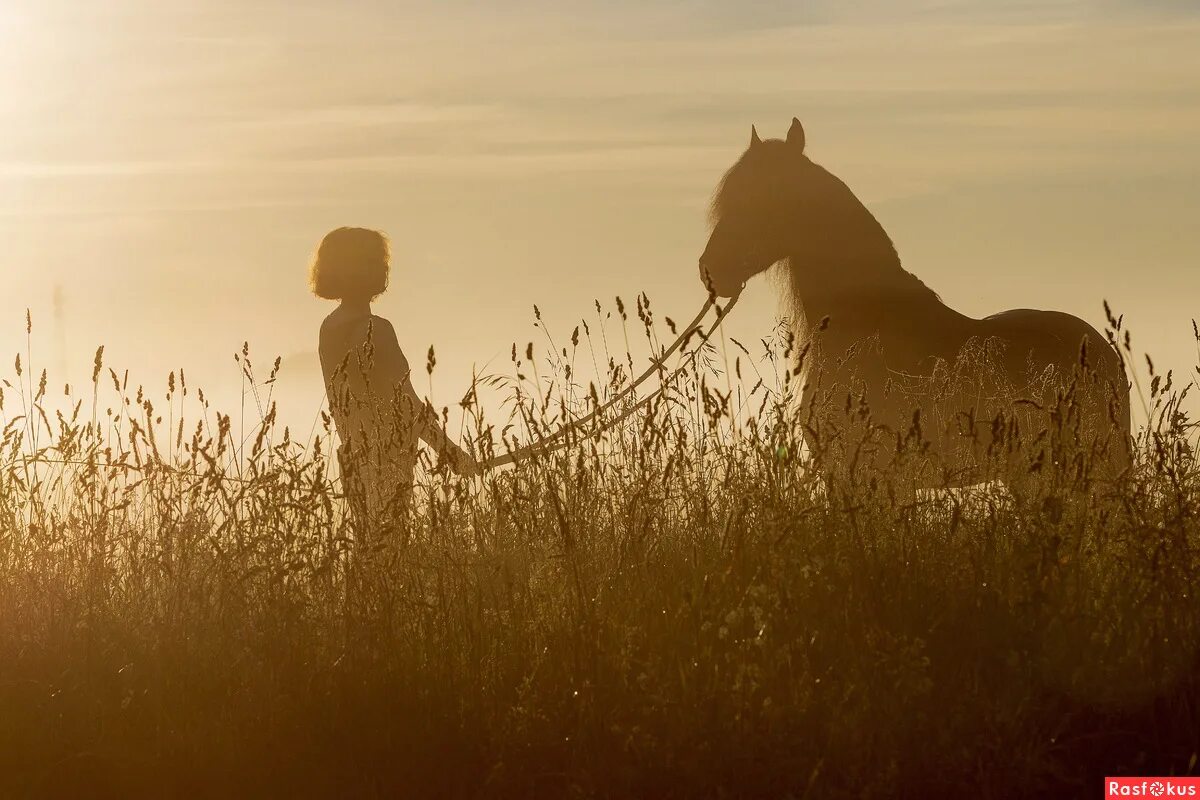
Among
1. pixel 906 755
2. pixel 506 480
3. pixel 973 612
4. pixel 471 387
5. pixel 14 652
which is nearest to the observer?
pixel 906 755

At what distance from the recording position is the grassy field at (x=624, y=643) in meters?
3.21

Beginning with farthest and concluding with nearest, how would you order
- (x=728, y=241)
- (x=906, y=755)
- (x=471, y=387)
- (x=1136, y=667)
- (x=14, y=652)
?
(x=728, y=241) → (x=471, y=387) → (x=14, y=652) → (x=1136, y=667) → (x=906, y=755)

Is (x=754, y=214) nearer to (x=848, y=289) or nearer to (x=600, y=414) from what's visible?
(x=848, y=289)

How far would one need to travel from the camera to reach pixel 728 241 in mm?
7801

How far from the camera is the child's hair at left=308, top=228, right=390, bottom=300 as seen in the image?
6.79 metres

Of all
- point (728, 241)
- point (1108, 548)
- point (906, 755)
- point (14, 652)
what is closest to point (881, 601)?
point (906, 755)

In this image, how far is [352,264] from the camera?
6.78 meters

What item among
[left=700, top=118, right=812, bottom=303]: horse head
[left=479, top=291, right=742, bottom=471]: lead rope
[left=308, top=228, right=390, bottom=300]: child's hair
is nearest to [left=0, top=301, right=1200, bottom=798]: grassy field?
[left=479, top=291, right=742, bottom=471]: lead rope

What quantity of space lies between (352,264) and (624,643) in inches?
147

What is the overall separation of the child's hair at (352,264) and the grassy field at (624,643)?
7.18ft

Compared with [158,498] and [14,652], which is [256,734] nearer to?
[14,652]

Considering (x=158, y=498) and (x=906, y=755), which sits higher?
(x=158, y=498)

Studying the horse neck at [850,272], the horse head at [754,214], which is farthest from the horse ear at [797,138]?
the horse neck at [850,272]

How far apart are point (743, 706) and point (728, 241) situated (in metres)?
4.89
